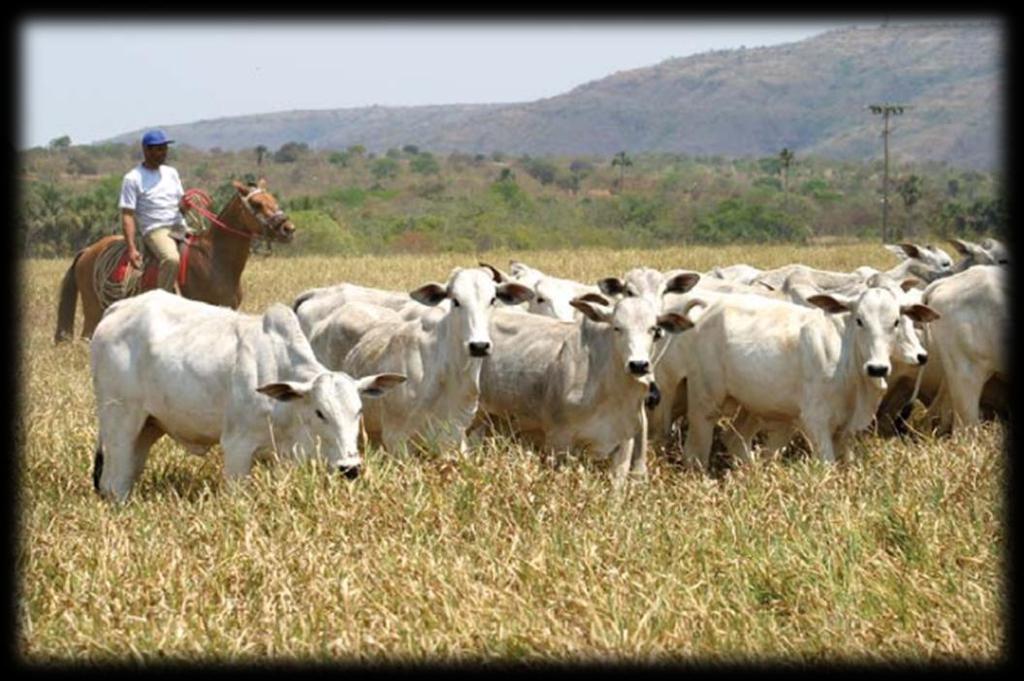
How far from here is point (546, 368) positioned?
10172 millimetres

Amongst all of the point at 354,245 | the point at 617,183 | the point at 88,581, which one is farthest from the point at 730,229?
the point at 88,581

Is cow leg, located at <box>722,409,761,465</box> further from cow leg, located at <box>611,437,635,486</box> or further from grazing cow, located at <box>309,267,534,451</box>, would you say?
grazing cow, located at <box>309,267,534,451</box>

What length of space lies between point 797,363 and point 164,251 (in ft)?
19.2

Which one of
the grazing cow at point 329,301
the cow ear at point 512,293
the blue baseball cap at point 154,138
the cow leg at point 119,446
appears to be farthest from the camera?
the blue baseball cap at point 154,138

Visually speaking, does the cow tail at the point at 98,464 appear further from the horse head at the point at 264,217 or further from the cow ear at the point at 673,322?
the horse head at the point at 264,217

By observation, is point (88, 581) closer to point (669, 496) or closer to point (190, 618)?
point (190, 618)

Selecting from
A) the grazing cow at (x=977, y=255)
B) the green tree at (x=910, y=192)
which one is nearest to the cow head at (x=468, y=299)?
the grazing cow at (x=977, y=255)

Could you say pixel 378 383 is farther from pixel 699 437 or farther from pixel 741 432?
pixel 741 432

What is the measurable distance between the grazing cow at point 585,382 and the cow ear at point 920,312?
1524 millimetres

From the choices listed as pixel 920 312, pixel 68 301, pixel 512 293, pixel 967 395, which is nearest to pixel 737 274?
pixel 967 395

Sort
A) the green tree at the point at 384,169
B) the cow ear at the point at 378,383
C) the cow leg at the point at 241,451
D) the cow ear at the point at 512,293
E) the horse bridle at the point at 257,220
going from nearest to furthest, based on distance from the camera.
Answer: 1. the cow leg at the point at 241,451
2. the cow ear at the point at 378,383
3. the cow ear at the point at 512,293
4. the horse bridle at the point at 257,220
5. the green tree at the point at 384,169

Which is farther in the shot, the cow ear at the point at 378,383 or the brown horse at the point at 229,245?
the brown horse at the point at 229,245

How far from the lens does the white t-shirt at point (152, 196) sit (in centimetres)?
1334

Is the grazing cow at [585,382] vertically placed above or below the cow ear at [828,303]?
below
